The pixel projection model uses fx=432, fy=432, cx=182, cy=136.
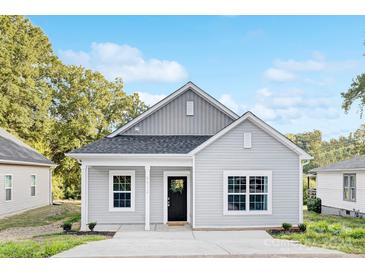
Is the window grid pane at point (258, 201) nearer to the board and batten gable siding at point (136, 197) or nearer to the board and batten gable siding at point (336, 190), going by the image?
the board and batten gable siding at point (136, 197)

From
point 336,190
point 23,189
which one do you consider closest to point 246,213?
point 336,190

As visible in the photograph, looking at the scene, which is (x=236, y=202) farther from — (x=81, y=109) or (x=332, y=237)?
(x=81, y=109)

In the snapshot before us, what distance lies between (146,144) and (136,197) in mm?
2137

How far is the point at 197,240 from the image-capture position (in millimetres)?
13070

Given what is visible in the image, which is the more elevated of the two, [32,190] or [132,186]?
[132,186]

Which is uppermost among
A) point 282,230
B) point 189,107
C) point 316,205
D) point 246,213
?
point 189,107

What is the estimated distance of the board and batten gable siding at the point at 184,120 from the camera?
18.6 metres

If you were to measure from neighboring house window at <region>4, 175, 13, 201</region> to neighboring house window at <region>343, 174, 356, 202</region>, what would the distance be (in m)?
17.5

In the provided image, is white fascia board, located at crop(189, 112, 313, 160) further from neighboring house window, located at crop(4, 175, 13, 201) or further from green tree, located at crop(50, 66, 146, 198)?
green tree, located at crop(50, 66, 146, 198)

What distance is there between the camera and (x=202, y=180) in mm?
15562

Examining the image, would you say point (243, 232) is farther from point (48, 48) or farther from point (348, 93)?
point (48, 48)

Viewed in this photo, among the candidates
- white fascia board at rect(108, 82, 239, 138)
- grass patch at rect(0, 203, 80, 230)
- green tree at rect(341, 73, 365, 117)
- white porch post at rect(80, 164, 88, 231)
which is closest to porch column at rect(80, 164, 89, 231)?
white porch post at rect(80, 164, 88, 231)

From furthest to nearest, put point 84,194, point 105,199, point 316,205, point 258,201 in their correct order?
point 316,205 < point 105,199 < point 84,194 < point 258,201
